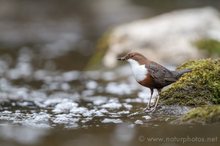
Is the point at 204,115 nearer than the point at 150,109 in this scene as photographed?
Yes

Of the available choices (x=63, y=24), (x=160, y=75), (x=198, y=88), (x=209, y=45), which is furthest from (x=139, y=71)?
(x=63, y=24)

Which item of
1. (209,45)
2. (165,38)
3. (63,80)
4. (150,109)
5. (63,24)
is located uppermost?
(63,24)

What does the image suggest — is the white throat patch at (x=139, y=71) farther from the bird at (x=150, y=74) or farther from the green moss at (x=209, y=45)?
the green moss at (x=209, y=45)

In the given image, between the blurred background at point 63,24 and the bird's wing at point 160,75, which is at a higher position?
the blurred background at point 63,24

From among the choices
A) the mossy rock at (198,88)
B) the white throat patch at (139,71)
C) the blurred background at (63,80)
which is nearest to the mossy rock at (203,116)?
the blurred background at (63,80)

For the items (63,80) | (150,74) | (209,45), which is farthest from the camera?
(63,80)

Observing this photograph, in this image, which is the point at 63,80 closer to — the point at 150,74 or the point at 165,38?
the point at 165,38

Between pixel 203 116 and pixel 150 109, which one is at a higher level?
pixel 150 109

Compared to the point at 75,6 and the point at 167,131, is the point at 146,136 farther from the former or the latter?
the point at 75,6
